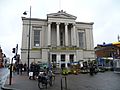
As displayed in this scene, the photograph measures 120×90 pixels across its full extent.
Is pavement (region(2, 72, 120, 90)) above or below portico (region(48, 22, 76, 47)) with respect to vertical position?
below

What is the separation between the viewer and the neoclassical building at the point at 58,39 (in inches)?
2382

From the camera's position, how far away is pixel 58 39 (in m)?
64.2

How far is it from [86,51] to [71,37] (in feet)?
28.0

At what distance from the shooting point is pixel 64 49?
199 ft

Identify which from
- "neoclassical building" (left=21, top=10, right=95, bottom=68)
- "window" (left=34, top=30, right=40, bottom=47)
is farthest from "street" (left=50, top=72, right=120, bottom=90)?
"window" (left=34, top=30, right=40, bottom=47)

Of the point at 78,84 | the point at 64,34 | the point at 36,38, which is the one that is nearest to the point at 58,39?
the point at 64,34

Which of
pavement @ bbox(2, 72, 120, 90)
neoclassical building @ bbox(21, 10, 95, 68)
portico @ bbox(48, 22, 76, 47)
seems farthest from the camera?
portico @ bbox(48, 22, 76, 47)

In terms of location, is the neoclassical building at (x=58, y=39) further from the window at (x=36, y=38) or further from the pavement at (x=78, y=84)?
the pavement at (x=78, y=84)

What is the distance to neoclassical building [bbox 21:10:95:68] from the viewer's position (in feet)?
198

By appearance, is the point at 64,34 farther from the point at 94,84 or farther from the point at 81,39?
the point at 94,84

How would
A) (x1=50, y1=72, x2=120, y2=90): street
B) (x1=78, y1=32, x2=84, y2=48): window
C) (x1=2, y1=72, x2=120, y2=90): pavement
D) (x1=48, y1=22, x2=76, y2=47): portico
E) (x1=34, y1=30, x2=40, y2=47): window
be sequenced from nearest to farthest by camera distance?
(x1=50, y1=72, x2=120, y2=90): street → (x1=2, y1=72, x2=120, y2=90): pavement → (x1=48, y1=22, x2=76, y2=47): portico → (x1=34, y1=30, x2=40, y2=47): window → (x1=78, y1=32, x2=84, y2=48): window

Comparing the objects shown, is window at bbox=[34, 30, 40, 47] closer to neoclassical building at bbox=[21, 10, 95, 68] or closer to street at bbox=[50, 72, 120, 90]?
neoclassical building at bbox=[21, 10, 95, 68]

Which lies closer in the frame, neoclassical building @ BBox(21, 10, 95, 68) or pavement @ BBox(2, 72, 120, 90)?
Answer: pavement @ BBox(2, 72, 120, 90)

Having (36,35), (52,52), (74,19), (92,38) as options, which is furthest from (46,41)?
(92,38)
